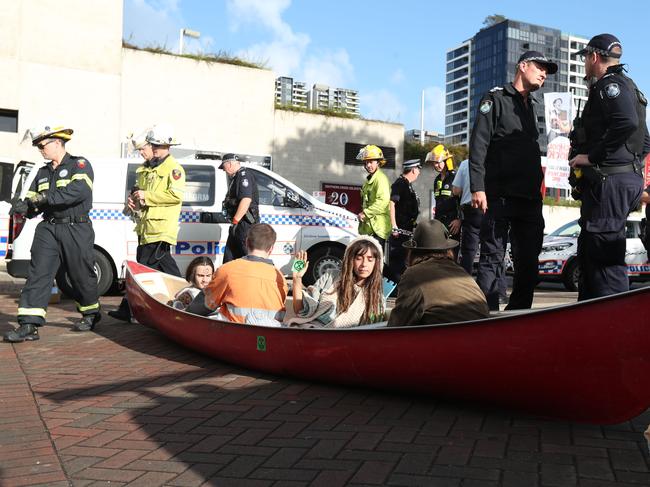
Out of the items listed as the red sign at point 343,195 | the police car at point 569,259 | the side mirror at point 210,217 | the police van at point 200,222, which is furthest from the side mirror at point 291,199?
the red sign at point 343,195

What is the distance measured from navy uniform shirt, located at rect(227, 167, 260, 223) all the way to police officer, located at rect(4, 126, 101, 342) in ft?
6.39

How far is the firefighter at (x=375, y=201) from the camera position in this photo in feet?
27.4

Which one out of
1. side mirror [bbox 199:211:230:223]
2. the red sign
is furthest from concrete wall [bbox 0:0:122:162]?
side mirror [bbox 199:211:230:223]

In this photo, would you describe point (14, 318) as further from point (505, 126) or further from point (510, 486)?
point (510, 486)

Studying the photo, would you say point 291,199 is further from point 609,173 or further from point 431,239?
point 431,239

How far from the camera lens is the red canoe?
108 inches

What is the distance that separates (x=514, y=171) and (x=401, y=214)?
355 cm

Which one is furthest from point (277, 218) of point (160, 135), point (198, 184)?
point (160, 135)

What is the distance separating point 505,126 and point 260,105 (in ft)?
52.8

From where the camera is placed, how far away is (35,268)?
6109 millimetres

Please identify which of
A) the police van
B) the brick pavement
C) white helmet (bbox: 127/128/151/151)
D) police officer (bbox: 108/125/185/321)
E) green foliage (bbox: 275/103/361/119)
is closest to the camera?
the brick pavement

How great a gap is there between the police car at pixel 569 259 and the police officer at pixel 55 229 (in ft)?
26.7

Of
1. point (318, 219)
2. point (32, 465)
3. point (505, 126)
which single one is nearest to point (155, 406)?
point (32, 465)

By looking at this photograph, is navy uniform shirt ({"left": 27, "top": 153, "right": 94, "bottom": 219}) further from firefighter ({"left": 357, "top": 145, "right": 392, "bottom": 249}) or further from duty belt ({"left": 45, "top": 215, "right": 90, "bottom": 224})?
firefighter ({"left": 357, "top": 145, "right": 392, "bottom": 249})
